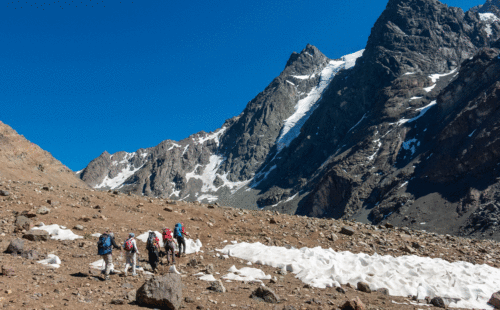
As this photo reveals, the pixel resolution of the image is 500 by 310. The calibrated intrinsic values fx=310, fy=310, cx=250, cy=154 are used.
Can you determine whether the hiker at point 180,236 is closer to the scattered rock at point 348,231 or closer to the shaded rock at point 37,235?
the shaded rock at point 37,235

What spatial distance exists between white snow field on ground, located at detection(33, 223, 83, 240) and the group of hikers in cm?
309

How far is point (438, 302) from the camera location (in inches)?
426

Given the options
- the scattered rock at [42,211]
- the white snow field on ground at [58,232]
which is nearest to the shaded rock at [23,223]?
the white snow field on ground at [58,232]

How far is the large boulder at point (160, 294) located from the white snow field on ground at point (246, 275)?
12.3 ft

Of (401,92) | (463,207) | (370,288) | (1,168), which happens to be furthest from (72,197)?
(401,92)

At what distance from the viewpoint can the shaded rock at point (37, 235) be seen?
14390 mm

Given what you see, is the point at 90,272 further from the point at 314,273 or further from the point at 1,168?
the point at 1,168

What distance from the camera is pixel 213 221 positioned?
20.7 meters

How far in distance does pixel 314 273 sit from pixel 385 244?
7744 mm

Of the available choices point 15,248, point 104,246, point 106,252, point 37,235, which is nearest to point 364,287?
point 106,252

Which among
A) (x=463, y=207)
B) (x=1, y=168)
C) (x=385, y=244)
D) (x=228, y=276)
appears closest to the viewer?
(x=228, y=276)

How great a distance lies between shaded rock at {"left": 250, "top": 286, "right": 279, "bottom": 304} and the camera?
10016 mm

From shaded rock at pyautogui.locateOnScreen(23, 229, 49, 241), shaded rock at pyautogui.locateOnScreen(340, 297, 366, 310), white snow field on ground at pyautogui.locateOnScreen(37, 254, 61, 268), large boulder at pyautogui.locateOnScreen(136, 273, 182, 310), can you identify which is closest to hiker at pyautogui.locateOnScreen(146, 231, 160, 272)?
white snow field on ground at pyautogui.locateOnScreen(37, 254, 61, 268)

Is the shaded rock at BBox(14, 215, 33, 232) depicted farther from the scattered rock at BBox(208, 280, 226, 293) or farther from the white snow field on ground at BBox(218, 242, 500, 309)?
the scattered rock at BBox(208, 280, 226, 293)
